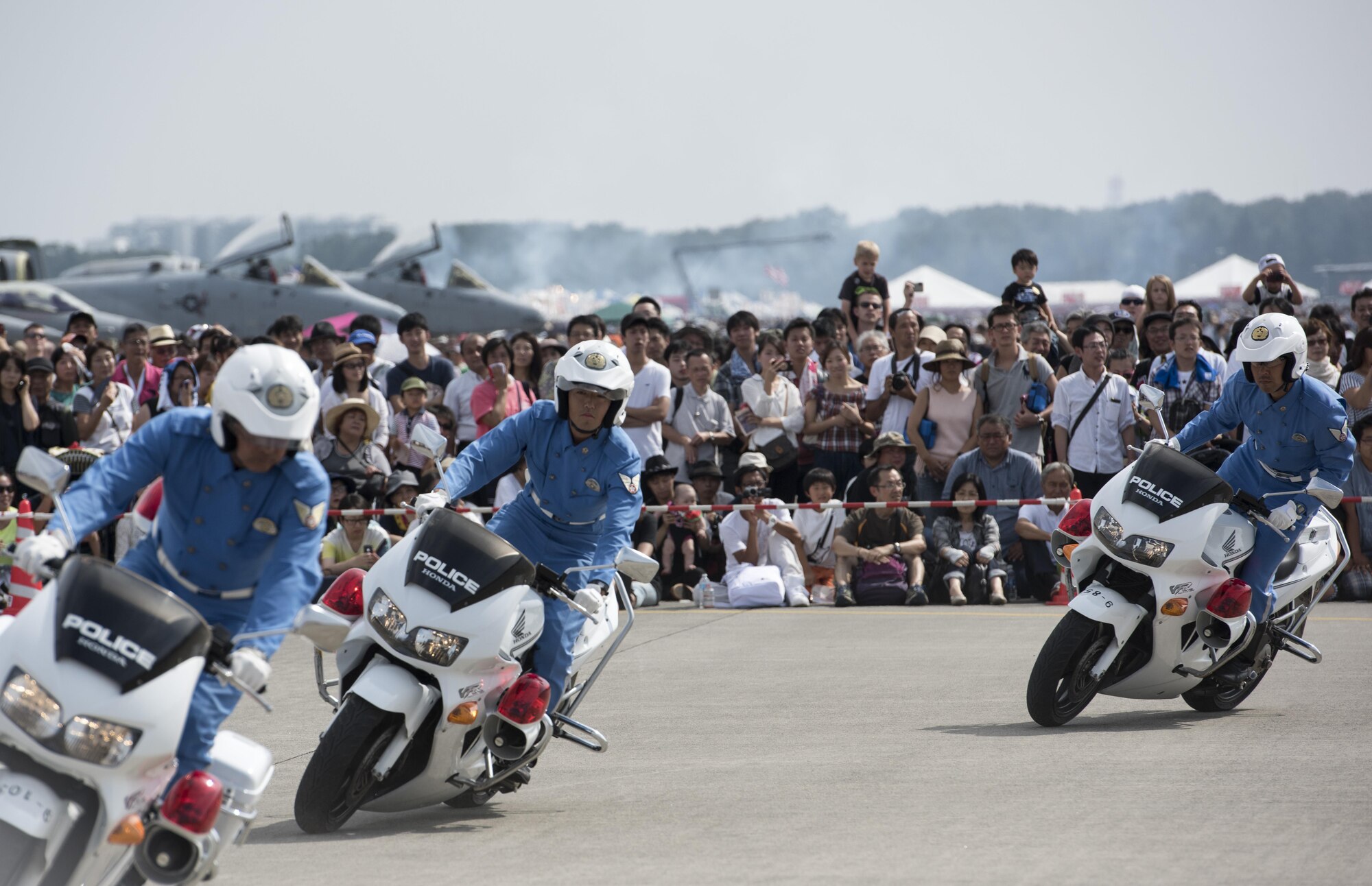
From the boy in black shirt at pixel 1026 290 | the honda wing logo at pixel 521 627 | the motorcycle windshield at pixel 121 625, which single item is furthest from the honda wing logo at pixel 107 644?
the boy in black shirt at pixel 1026 290

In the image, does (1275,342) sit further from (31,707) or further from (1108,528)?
(31,707)

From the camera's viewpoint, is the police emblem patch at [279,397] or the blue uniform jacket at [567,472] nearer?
the police emblem patch at [279,397]

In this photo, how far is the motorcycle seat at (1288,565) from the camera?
341 inches

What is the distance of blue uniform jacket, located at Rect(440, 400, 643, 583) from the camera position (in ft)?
23.4

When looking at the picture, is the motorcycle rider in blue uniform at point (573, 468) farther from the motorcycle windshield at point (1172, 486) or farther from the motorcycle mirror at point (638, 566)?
the motorcycle windshield at point (1172, 486)

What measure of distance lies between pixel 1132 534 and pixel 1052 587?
5.15 metres

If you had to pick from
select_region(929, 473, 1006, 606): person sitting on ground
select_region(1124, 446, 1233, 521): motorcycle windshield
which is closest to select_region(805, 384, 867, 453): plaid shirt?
select_region(929, 473, 1006, 606): person sitting on ground

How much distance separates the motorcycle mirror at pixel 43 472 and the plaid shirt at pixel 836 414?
31.7 ft

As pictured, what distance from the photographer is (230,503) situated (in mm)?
5234

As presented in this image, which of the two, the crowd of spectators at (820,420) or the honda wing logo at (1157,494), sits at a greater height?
the honda wing logo at (1157,494)

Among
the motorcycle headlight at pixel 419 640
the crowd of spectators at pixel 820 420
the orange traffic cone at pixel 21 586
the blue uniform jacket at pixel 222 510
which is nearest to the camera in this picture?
the blue uniform jacket at pixel 222 510

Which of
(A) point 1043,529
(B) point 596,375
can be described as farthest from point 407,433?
(B) point 596,375

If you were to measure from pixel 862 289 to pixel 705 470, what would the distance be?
311 centimetres

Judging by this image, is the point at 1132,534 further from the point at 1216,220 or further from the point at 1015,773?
the point at 1216,220
